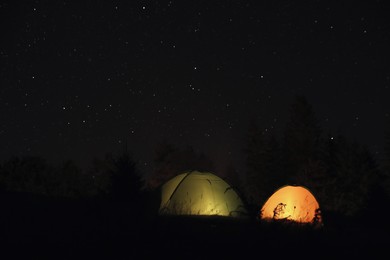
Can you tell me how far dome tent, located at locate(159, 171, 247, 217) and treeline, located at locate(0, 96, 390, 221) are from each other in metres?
0.77

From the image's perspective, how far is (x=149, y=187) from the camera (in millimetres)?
28859

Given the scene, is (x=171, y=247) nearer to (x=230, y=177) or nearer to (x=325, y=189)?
(x=325, y=189)

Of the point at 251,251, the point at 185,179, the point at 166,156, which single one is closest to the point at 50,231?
the point at 251,251

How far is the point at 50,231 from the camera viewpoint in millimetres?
5922

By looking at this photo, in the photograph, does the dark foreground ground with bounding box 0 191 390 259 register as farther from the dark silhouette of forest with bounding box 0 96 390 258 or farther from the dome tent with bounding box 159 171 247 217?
the dome tent with bounding box 159 171 247 217

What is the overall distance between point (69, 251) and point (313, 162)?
2627cm

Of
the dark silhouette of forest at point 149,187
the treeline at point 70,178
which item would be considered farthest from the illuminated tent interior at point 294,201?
the treeline at point 70,178

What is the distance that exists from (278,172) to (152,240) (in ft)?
122

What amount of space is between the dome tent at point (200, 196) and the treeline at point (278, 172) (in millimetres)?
767

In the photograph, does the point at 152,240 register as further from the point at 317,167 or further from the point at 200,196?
the point at 317,167

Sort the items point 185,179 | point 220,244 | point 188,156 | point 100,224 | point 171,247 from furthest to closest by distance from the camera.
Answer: point 188,156, point 185,179, point 100,224, point 220,244, point 171,247

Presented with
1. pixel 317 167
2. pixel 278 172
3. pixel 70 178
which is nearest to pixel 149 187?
pixel 317 167

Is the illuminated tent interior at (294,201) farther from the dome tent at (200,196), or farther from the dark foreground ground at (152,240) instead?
the dark foreground ground at (152,240)

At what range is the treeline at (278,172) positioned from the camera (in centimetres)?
1925
